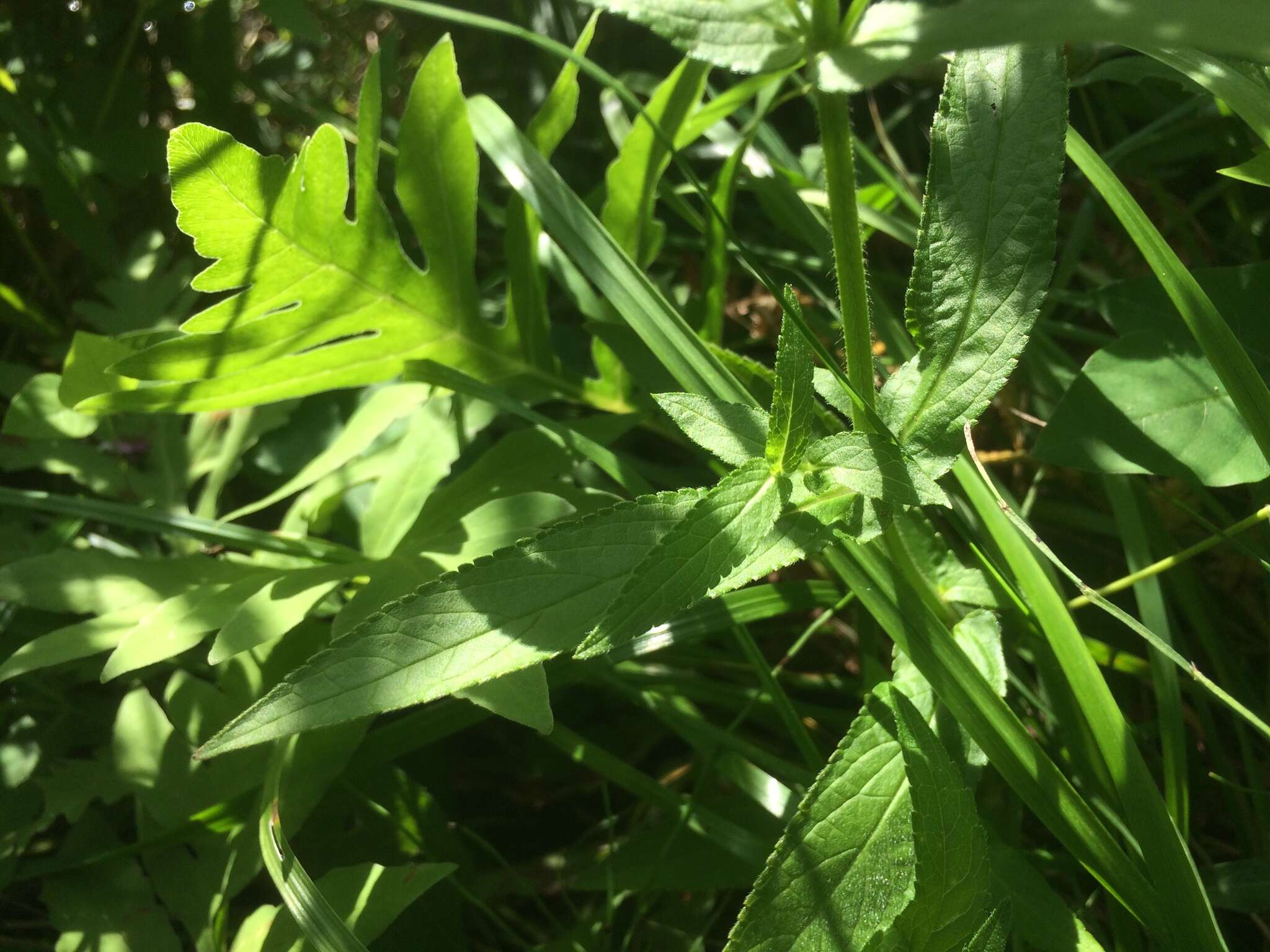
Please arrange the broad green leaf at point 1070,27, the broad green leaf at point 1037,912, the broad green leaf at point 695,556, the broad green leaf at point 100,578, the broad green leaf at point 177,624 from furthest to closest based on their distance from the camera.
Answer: the broad green leaf at point 100,578, the broad green leaf at point 177,624, the broad green leaf at point 1037,912, the broad green leaf at point 695,556, the broad green leaf at point 1070,27

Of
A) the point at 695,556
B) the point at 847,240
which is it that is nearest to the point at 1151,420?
the point at 847,240

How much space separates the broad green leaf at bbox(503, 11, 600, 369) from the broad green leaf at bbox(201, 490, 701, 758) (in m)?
0.63

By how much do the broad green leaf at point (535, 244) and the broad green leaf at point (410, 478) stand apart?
0.55ft

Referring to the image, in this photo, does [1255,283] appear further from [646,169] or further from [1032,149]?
[646,169]

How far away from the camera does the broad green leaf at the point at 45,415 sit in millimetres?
1375

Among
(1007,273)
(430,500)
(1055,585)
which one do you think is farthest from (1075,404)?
(430,500)

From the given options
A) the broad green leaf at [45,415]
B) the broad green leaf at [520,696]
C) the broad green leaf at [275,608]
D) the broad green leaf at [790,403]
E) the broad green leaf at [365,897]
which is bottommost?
the broad green leaf at [365,897]

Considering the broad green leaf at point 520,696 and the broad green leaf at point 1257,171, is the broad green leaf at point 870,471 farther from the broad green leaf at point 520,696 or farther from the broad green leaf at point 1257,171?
the broad green leaf at point 1257,171

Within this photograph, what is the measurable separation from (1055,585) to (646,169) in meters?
0.75

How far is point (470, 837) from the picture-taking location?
1.38 m

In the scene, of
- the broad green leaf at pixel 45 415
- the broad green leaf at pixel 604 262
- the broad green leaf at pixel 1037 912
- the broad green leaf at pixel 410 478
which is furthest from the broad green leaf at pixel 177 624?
the broad green leaf at pixel 1037 912

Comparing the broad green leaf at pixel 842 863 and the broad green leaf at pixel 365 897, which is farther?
the broad green leaf at pixel 365 897

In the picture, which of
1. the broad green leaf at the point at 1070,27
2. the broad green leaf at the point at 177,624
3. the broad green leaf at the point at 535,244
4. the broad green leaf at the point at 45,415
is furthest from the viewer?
the broad green leaf at the point at 45,415

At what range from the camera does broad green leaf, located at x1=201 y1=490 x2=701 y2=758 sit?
77 cm
